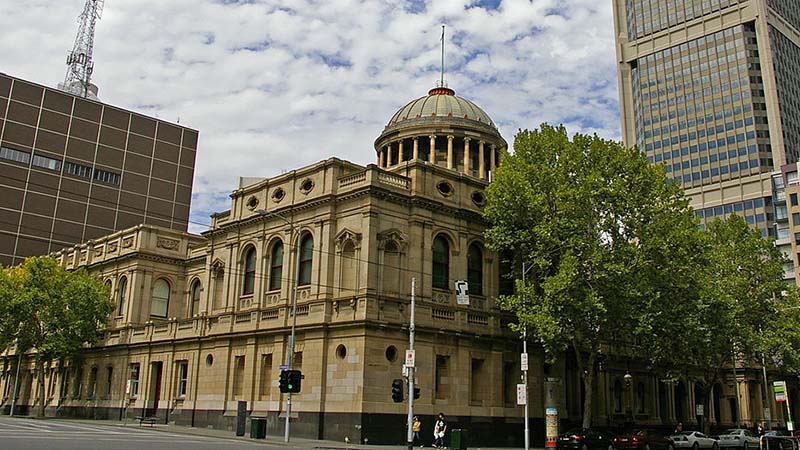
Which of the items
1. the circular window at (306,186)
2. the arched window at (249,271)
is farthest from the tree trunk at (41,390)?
the circular window at (306,186)

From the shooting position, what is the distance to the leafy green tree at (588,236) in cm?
3700

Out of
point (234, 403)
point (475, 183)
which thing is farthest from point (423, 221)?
point (234, 403)

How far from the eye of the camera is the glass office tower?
119m

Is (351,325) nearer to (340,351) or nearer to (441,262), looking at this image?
(340,351)

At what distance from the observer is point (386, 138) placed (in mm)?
60844

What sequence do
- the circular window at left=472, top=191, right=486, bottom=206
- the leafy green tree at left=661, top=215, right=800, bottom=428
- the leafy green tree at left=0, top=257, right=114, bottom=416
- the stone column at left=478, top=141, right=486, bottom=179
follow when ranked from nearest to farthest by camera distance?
the leafy green tree at left=661, top=215, right=800, bottom=428
the circular window at left=472, top=191, right=486, bottom=206
the leafy green tree at left=0, top=257, right=114, bottom=416
the stone column at left=478, top=141, right=486, bottom=179

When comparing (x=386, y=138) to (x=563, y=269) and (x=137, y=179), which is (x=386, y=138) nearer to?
(x=563, y=269)

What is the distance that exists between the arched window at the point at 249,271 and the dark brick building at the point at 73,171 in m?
47.5

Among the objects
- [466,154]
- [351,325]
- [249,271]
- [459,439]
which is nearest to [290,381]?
[351,325]

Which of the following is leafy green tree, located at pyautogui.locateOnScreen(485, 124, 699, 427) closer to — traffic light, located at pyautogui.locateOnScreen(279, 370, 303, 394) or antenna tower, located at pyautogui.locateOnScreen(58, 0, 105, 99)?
traffic light, located at pyautogui.locateOnScreen(279, 370, 303, 394)

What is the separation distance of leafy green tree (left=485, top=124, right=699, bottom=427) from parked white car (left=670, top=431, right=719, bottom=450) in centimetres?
836

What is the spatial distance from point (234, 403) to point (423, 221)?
1540cm

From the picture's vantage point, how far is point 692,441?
44.1m

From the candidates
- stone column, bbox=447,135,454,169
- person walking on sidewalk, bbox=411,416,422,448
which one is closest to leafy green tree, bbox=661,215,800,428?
person walking on sidewalk, bbox=411,416,422,448
